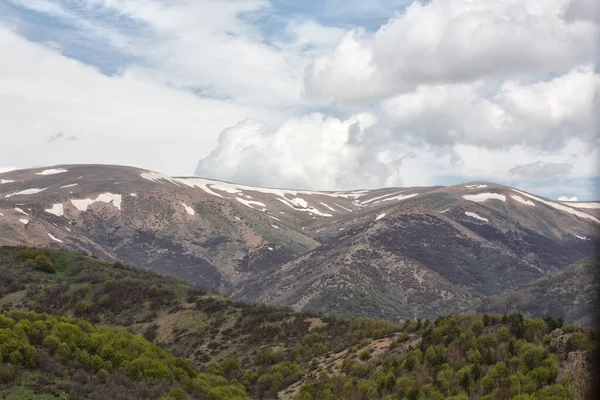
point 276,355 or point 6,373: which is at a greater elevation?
point 6,373

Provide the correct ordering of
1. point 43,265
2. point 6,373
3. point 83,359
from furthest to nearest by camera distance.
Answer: point 43,265 → point 83,359 → point 6,373

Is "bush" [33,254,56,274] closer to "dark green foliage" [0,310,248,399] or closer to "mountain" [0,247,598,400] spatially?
"mountain" [0,247,598,400]

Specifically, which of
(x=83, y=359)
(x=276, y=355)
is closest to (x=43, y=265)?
(x=276, y=355)

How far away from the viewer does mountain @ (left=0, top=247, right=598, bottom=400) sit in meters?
28.7

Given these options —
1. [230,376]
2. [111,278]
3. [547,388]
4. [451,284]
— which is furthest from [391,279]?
[547,388]

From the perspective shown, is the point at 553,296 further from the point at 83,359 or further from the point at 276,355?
the point at 83,359

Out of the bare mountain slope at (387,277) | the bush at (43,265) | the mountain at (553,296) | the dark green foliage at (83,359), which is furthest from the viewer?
the bare mountain slope at (387,277)

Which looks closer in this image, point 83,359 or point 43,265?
point 83,359

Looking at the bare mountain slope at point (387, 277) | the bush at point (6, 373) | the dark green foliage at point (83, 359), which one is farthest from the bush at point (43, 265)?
the bare mountain slope at point (387, 277)

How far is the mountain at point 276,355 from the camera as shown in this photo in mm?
28656

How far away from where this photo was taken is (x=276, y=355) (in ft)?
169

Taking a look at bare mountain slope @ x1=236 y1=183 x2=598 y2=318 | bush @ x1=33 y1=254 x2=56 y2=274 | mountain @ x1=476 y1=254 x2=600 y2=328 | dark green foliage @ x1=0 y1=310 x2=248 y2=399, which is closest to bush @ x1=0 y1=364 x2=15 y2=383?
dark green foliage @ x1=0 y1=310 x2=248 y2=399

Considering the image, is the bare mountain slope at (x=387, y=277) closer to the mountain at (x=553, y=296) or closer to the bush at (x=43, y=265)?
the mountain at (x=553, y=296)

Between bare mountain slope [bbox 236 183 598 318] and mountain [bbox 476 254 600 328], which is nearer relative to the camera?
mountain [bbox 476 254 600 328]
